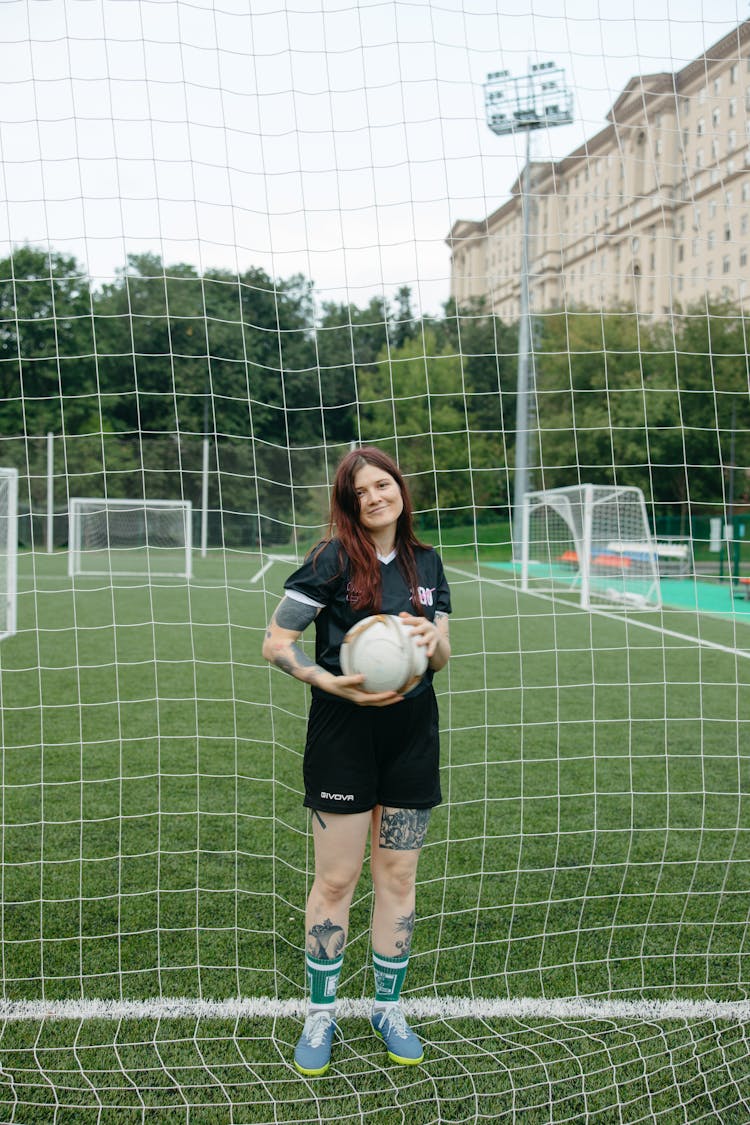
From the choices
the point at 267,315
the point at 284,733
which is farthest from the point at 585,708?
the point at 267,315

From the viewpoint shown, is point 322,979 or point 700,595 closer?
point 322,979

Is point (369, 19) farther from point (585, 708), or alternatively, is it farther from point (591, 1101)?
point (585, 708)

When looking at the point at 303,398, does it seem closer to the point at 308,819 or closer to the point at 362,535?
the point at 308,819

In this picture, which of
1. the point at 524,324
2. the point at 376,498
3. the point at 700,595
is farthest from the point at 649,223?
the point at 376,498

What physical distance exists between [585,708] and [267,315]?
65.1ft

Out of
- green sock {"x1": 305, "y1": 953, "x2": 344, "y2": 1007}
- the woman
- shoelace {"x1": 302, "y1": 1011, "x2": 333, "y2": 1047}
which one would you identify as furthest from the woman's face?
shoelace {"x1": 302, "y1": 1011, "x2": 333, "y2": 1047}

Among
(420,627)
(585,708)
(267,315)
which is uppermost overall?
(267,315)

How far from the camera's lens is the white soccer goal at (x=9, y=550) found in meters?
8.59

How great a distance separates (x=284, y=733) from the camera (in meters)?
6.49

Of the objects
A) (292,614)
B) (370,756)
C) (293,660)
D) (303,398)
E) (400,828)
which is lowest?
(400,828)

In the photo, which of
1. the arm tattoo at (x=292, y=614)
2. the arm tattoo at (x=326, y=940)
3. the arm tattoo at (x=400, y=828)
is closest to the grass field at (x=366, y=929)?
the arm tattoo at (x=326, y=940)

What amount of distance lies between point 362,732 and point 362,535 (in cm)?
54

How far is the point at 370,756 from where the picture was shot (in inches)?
96.5

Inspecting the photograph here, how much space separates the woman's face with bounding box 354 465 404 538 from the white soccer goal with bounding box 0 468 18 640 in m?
6.13
